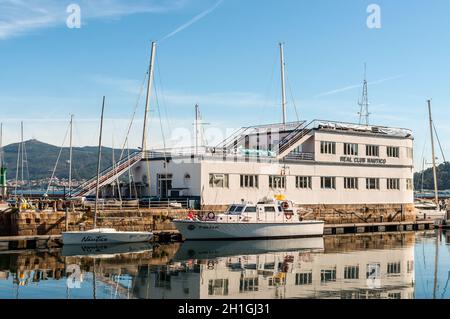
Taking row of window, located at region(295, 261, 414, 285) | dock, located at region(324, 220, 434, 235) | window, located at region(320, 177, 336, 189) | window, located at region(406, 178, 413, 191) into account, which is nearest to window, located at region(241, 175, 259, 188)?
dock, located at region(324, 220, 434, 235)

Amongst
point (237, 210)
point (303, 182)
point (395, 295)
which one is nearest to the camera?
point (395, 295)

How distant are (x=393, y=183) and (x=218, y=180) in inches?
901

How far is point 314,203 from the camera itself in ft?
193

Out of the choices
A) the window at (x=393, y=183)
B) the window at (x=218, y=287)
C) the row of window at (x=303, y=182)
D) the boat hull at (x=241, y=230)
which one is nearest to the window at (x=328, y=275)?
the window at (x=218, y=287)

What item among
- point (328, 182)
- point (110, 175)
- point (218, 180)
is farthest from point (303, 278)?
point (328, 182)

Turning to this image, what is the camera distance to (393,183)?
65.8 metres

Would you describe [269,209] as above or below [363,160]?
below

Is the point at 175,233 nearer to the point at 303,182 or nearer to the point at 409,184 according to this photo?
the point at 303,182

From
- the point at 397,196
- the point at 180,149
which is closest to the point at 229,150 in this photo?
the point at 180,149

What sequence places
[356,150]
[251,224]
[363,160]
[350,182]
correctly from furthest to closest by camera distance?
[363,160]
[356,150]
[350,182]
[251,224]

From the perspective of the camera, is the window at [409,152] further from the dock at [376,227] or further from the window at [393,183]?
the dock at [376,227]

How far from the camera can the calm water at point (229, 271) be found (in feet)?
83.7

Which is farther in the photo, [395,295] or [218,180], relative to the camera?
[218,180]

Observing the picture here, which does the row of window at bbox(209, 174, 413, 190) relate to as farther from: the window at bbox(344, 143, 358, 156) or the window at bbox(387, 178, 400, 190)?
the window at bbox(344, 143, 358, 156)
